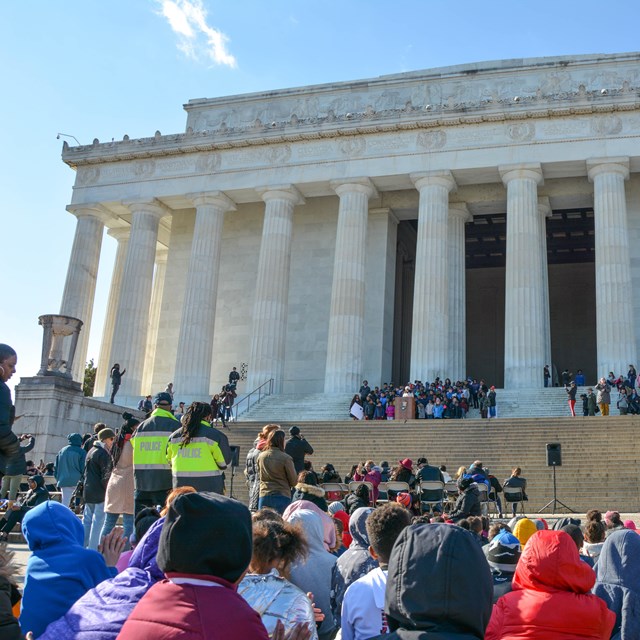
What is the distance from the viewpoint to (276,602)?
4422 mm

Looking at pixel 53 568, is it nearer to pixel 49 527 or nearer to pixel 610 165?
pixel 49 527

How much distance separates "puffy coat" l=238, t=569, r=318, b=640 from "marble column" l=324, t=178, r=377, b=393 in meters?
32.3

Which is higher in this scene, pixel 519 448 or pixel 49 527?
pixel 519 448

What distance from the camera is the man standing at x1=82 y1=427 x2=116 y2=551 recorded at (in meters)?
11.4

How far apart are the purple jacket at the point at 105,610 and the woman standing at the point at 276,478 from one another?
20.3 ft

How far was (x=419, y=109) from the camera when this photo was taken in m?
38.5

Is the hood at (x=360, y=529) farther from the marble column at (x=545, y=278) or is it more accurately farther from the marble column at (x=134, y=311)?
the marble column at (x=134, y=311)

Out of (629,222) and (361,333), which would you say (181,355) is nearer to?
(361,333)

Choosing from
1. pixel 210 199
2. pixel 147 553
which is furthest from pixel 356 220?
pixel 147 553

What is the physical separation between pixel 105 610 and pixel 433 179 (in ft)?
118

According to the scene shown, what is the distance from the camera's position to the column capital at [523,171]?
122 ft

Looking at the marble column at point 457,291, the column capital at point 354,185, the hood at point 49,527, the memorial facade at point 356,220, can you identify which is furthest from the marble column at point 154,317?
the hood at point 49,527

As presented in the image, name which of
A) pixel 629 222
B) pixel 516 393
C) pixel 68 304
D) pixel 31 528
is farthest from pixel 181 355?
pixel 31 528

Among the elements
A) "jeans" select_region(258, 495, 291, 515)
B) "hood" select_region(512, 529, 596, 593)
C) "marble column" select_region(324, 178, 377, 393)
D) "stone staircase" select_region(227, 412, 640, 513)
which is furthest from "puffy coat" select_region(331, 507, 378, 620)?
"marble column" select_region(324, 178, 377, 393)
